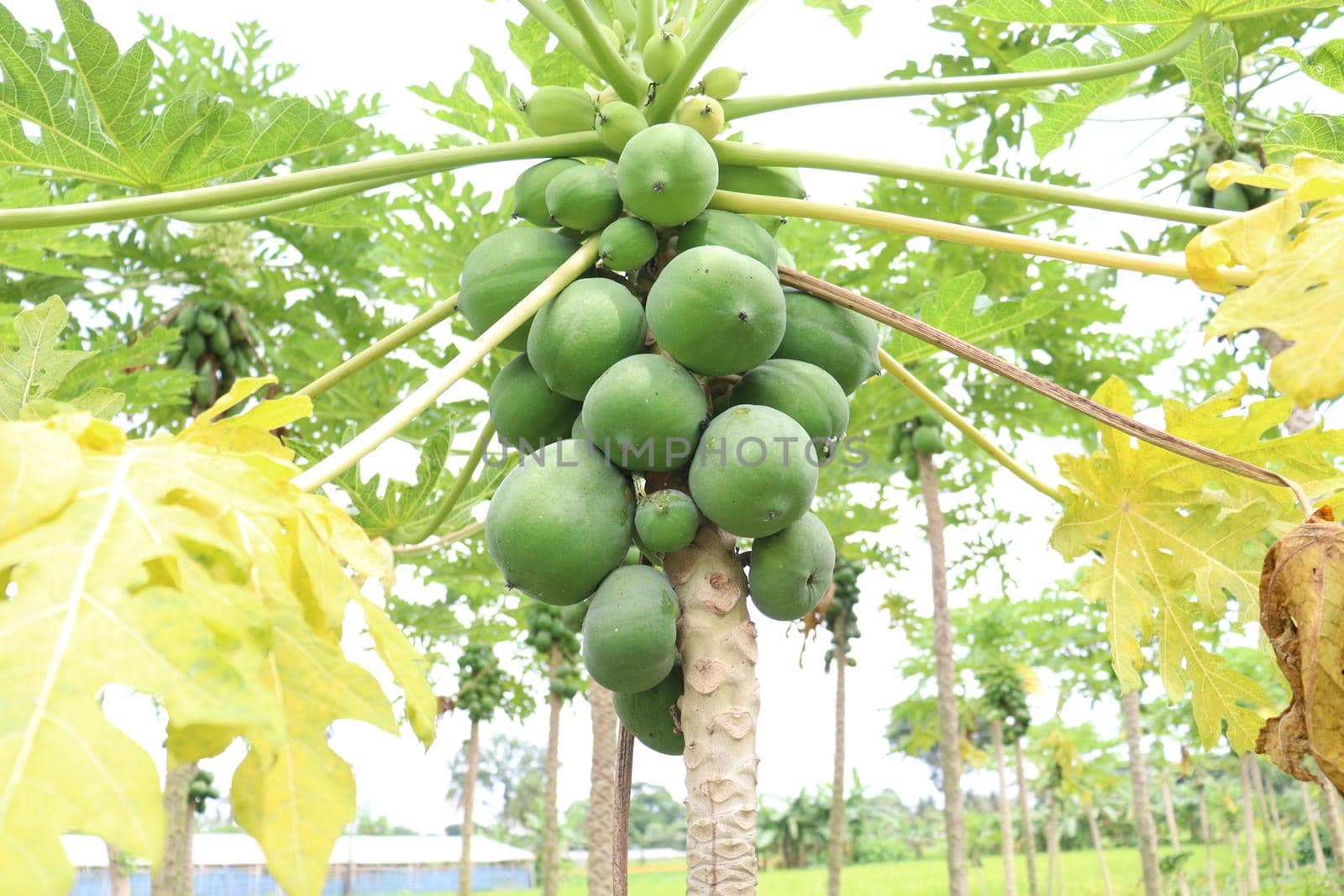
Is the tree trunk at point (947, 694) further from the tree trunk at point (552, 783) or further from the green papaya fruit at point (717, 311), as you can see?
the green papaya fruit at point (717, 311)

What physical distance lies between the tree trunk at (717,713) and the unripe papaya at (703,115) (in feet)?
2.52

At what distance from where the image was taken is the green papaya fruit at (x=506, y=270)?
174 centimetres

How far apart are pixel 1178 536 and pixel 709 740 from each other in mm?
1003

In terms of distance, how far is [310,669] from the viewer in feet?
3.34

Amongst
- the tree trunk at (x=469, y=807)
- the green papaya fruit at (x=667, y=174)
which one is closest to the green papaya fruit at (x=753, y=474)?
the green papaya fruit at (x=667, y=174)

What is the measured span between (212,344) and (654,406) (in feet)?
16.9

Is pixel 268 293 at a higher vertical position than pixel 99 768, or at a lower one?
higher

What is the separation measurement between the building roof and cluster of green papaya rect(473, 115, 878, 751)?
1351 inches

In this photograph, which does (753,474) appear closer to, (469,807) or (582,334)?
(582,334)

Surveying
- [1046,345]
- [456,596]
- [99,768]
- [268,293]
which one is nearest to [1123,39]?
[99,768]

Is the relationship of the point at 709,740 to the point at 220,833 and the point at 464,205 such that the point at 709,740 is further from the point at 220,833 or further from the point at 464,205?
the point at 220,833

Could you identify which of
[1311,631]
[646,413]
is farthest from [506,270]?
[1311,631]

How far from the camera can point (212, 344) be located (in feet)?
19.1

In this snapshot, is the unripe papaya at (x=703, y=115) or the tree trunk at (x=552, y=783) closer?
the unripe papaya at (x=703, y=115)
